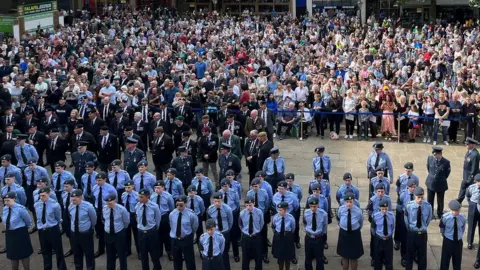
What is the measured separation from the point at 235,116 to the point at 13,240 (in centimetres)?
818

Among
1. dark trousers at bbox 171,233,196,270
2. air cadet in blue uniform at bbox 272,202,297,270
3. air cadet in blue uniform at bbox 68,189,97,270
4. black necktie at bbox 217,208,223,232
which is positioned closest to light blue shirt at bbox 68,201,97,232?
air cadet in blue uniform at bbox 68,189,97,270

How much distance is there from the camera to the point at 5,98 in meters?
19.4

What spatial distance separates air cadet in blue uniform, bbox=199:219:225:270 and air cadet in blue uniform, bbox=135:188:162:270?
1.14 m

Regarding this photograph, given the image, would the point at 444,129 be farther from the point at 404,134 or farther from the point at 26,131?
the point at 26,131

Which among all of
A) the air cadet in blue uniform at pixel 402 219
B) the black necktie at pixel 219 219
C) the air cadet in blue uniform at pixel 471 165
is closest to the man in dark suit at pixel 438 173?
the air cadet in blue uniform at pixel 471 165

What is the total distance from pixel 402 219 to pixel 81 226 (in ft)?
18.6

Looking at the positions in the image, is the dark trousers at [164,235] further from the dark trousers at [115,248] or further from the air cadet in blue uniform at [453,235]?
the air cadet in blue uniform at [453,235]

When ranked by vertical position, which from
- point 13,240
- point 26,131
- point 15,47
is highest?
point 15,47

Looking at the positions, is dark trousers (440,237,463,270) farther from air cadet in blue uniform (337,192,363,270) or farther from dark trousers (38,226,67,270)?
dark trousers (38,226,67,270)

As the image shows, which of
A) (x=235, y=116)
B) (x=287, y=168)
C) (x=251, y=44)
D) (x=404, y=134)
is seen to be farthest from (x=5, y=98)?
(x=251, y=44)

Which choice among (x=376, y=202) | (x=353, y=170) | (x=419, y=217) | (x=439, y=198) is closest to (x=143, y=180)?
(x=376, y=202)

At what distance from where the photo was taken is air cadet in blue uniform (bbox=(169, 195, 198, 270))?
11414 millimetres

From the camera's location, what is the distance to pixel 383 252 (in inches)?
457

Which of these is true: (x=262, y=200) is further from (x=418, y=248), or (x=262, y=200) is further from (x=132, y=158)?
(x=132, y=158)
